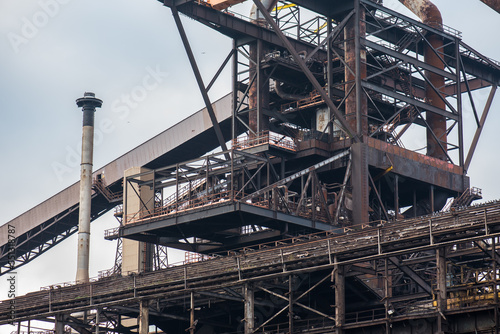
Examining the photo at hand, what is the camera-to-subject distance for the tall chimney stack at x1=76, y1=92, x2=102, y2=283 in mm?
89500

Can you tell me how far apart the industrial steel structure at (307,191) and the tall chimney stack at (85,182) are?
426cm

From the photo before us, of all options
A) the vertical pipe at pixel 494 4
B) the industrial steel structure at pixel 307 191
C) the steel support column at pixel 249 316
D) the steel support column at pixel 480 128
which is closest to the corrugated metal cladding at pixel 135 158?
the industrial steel structure at pixel 307 191

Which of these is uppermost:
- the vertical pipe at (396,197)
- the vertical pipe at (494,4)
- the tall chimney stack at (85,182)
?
the vertical pipe at (494,4)

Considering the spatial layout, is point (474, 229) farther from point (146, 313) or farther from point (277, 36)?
point (277, 36)

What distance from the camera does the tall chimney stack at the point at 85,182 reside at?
89500 mm

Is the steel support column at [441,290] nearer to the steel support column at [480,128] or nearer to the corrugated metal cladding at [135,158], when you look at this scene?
the steel support column at [480,128]

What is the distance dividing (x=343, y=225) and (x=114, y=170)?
28.9m

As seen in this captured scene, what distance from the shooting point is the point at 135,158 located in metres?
91.1

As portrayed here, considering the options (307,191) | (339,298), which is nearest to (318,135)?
(307,191)

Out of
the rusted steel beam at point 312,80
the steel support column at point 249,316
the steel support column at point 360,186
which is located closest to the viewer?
the steel support column at point 249,316

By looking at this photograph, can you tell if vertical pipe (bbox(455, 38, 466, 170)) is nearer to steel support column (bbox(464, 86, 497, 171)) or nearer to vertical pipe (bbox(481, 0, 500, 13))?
steel support column (bbox(464, 86, 497, 171))

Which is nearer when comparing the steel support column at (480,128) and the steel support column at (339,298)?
the steel support column at (339,298)

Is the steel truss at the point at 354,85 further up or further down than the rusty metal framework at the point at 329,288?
further up

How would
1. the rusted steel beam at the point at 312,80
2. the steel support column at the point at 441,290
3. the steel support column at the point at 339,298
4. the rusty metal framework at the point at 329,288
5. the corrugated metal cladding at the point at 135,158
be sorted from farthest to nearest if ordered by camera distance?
the corrugated metal cladding at the point at 135,158 → the rusted steel beam at the point at 312,80 → the steel support column at the point at 339,298 → the rusty metal framework at the point at 329,288 → the steel support column at the point at 441,290
